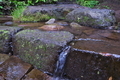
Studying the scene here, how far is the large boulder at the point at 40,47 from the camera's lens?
231 centimetres

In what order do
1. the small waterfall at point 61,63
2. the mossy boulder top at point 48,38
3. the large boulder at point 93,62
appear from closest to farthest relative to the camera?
the large boulder at point 93,62 < the small waterfall at point 61,63 < the mossy boulder top at point 48,38

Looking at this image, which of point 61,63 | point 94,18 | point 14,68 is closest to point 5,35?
point 14,68

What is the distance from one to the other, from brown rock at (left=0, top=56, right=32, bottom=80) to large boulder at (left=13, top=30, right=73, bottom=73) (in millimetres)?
125

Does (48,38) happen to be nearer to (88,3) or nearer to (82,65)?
(82,65)

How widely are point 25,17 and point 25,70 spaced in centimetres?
260

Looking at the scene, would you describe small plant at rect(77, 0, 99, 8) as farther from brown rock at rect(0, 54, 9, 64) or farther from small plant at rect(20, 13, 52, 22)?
brown rock at rect(0, 54, 9, 64)

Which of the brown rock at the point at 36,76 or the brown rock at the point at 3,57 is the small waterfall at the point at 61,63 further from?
the brown rock at the point at 3,57

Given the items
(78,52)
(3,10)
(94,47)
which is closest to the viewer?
(78,52)

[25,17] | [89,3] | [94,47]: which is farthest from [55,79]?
[89,3]

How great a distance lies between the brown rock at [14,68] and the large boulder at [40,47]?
125 millimetres

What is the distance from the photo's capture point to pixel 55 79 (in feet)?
7.75

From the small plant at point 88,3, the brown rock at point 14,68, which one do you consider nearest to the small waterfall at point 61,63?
the brown rock at point 14,68

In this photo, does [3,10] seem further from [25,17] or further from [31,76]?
[31,76]

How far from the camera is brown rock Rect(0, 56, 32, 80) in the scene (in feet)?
7.66
